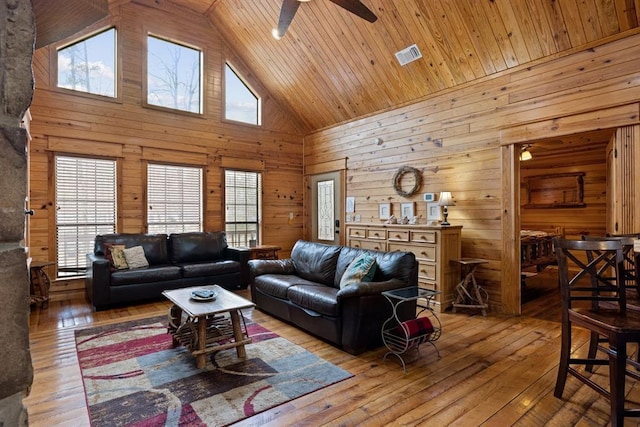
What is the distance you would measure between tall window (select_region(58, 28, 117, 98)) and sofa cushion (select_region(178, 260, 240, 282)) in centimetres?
299

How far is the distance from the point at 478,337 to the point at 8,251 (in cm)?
386

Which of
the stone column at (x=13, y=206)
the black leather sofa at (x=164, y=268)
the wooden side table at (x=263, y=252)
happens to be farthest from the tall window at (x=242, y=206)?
the stone column at (x=13, y=206)

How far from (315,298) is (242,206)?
157 inches

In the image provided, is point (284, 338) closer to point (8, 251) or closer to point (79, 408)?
point (79, 408)

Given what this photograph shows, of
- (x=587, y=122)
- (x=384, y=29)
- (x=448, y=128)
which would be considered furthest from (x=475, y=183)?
(x=384, y=29)

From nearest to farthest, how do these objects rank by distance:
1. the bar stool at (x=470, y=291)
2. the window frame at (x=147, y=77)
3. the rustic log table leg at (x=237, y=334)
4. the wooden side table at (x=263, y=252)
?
1. the rustic log table leg at (x=237, y=334)
2. the bar stool at (x=470, y=291)
3. the window frame at (x=147, y=77)
4. the wooden side table at (x=263, y=252)

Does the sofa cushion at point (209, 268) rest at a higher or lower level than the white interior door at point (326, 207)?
lower

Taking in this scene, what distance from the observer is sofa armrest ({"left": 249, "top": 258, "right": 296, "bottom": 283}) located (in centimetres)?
448

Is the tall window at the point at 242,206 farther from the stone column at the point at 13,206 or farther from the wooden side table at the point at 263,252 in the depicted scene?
the stone column at the point at 13,206

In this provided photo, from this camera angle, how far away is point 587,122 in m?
3.78

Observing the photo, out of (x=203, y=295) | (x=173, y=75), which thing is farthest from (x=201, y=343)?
(x=173, y=75)

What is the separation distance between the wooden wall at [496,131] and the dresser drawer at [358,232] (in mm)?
595

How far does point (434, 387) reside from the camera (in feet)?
8.41

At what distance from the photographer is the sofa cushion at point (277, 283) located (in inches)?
156
